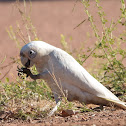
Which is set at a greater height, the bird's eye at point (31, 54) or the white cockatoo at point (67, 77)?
the bird's eye at point (31, 54)

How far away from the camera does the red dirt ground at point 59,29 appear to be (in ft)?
11.2

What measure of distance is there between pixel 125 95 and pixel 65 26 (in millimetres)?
9845

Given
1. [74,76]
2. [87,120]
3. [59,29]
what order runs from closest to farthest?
[87,120] < [74,76] < [59,29]

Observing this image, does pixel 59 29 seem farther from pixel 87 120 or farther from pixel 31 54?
pixel 87 120

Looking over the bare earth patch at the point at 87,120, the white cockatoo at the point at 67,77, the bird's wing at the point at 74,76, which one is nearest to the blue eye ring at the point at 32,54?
the white cockatoo at the point at 67,77

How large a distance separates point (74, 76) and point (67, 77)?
0.28 ft

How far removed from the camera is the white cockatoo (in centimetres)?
375

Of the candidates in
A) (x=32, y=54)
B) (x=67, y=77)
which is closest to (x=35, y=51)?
(x=32, y=54)

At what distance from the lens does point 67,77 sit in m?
3.77

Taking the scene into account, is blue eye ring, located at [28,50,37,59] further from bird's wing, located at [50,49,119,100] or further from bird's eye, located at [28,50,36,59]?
bird's wing, located at [50,49,119,100]

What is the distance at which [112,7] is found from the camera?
1738 centimetres

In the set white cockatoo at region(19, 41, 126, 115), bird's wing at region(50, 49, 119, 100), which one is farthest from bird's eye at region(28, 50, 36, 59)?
bird's wing at region(50, 49, 119, 100)

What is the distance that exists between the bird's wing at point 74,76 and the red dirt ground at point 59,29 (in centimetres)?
26

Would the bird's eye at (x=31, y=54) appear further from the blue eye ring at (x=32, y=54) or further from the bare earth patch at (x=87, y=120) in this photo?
the bare earth patch at (x=87, y=120)
